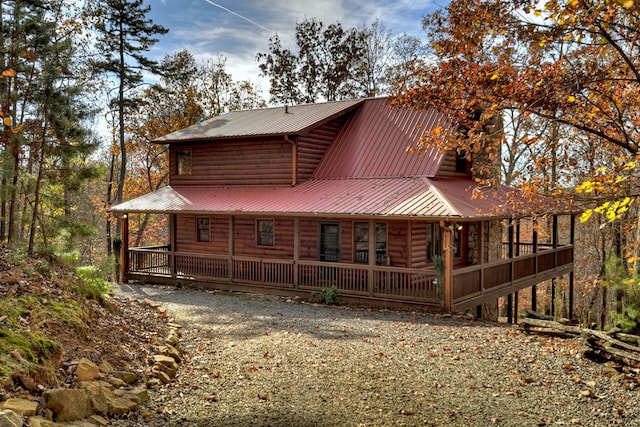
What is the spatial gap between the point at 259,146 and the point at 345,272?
677 cm

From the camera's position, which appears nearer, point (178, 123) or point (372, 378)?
point (372, 378)

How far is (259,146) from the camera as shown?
19844 mm

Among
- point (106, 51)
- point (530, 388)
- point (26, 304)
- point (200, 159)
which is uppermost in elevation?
point (106, 51)

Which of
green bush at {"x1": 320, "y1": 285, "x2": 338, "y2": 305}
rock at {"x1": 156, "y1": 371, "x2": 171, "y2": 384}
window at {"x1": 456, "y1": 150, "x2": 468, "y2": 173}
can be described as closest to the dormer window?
window at {"x1": 456, "y1": 150, "x2": 468, "y2": 173}

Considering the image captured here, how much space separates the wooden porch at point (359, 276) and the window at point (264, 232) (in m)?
1.00

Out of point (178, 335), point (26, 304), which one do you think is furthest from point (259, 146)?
point (26, 304)

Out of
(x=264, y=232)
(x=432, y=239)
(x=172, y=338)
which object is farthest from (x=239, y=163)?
(x=172, y=338)

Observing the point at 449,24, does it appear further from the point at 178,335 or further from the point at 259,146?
the point at 259,146

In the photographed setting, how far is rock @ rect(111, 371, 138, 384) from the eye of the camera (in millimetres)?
6602

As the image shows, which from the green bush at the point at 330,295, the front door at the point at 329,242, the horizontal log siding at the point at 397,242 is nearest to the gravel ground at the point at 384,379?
the green bush at the point at 330,295

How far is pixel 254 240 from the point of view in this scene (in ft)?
63.1

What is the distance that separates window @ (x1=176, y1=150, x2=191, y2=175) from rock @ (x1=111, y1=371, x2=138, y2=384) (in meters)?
16.1

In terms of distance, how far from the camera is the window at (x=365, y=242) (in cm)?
1670

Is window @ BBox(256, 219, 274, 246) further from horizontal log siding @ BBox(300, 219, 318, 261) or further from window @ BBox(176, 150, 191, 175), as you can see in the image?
window @ BBox(176, 150, 191, 175)
